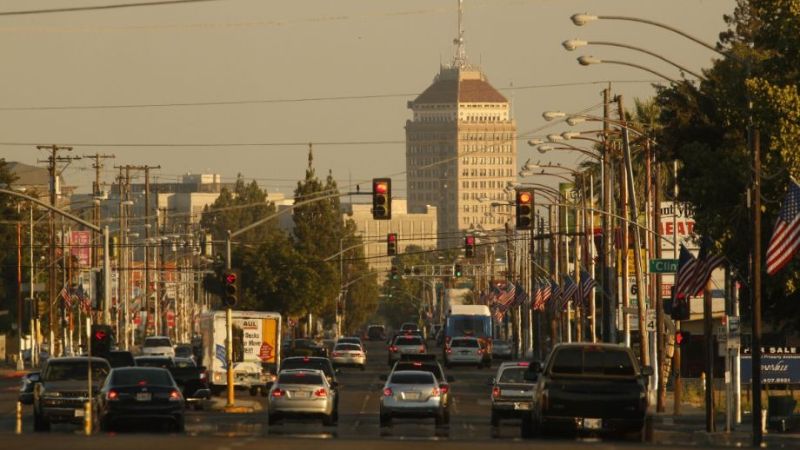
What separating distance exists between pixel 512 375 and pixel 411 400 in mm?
3743

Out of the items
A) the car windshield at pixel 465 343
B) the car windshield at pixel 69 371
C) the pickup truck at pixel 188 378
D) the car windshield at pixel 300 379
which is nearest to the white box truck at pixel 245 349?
the pickup truck at pixel 188 378

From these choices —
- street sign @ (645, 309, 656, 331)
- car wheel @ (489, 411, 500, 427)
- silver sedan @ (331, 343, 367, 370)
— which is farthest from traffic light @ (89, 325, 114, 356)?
silver sedan @ (331, 343, 367, 370)

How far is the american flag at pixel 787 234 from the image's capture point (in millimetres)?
35750

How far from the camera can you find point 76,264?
4670 inches

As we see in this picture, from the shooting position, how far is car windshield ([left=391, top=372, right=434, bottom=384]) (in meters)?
45.1

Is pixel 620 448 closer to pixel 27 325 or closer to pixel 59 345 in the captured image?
pixel 59 345

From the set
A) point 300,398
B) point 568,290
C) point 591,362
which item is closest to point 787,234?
point 591,362

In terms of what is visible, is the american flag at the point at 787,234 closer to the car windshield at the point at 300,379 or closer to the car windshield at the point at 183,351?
the car windshield at the point at 300,379

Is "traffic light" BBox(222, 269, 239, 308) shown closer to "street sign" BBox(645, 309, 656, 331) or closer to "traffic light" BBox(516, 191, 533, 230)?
"traffic light" BBox(516, 191, 533, 230)

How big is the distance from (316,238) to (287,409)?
4279 inches

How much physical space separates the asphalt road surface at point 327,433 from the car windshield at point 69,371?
1.31 m

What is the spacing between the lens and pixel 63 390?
137ft

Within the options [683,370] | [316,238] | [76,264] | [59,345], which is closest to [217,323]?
[683,370]

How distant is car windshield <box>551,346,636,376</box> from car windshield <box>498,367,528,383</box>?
11666 millimetres
